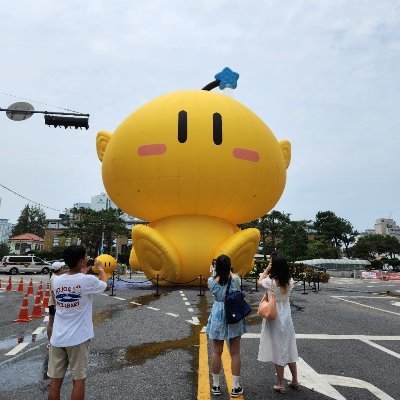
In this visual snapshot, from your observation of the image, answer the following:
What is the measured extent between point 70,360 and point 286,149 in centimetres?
1440

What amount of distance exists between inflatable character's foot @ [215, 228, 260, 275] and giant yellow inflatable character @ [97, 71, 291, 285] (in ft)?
0.12

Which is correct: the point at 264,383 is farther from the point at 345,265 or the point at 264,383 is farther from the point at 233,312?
the point at 345,265

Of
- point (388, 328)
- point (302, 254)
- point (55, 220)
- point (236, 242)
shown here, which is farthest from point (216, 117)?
point (55, 220)

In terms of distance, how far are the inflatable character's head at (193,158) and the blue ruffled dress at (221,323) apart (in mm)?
8916

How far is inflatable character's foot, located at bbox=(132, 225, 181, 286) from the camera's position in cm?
1307

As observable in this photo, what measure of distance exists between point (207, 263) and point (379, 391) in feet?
32.5

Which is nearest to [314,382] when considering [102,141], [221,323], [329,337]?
[221,323]

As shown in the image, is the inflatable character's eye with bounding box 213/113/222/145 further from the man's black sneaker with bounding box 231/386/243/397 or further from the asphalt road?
the man's black sneaker with bounding box 231/386/243/397

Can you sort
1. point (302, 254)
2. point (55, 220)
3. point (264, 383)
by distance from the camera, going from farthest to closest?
point (55, 220)
point (302, 254)
point (264, 383)

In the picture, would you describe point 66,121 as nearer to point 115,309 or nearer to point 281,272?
point 115,309

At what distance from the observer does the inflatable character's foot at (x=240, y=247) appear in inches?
516

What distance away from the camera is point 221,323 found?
3.99 metres

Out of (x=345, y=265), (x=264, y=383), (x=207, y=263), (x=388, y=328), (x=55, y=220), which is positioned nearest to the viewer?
(x=264, y=383)

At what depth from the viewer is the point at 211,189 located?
1312 cm
